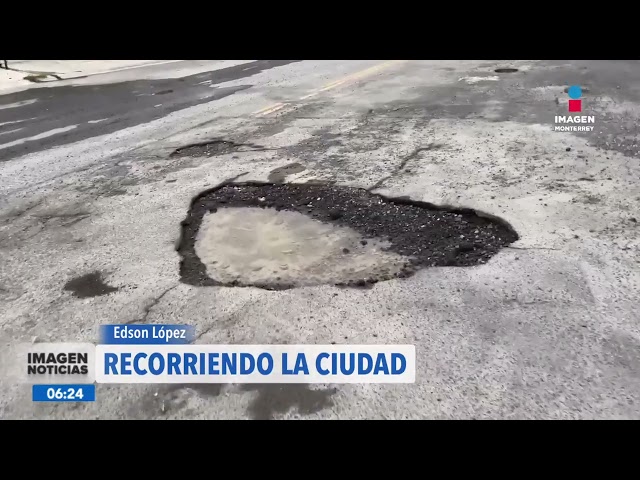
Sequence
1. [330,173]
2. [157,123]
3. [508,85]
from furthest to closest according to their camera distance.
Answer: [508,85], [157,123], [330,173]

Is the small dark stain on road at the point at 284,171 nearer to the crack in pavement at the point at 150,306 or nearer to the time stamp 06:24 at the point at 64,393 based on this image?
the crack in pavement at the point at 150,306

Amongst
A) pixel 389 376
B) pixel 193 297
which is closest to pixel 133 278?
pixel 193 297

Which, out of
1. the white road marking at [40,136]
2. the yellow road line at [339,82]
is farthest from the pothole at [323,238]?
the white road marking at [40,136]

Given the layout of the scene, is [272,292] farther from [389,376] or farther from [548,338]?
[548,338]

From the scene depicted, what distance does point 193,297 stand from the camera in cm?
341

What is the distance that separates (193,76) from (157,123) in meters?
4.34

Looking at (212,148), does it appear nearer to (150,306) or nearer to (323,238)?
(323,238)

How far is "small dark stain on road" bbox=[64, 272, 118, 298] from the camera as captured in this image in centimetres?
353

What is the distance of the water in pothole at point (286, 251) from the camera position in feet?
11.9

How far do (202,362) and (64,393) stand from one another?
778 mm

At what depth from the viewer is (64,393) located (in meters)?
2.76

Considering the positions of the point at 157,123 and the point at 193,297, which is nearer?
A: the point at 193,297

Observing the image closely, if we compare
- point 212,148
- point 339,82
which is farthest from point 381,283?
point 339,82

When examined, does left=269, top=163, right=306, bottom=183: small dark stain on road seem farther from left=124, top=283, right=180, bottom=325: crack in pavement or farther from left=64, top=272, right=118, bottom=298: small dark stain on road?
left=64, top=272, right=118, bottom=298: small dark stain on road
